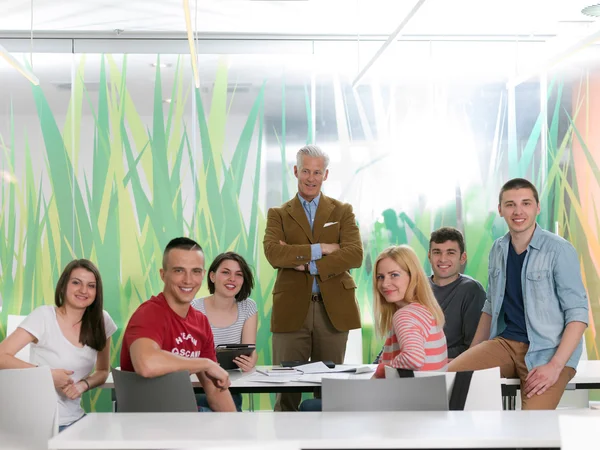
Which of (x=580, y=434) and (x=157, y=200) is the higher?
(x=157, y=200)

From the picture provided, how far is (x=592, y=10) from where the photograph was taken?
568cm

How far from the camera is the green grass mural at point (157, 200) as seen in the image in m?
6.17

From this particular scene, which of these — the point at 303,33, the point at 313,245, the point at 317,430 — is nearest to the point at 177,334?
the point at 317,430

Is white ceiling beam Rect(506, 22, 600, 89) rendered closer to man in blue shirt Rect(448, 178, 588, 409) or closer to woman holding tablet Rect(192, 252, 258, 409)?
man in blue shirt Rect(448, 178, 588, 409)

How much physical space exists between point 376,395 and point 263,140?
13.5ft

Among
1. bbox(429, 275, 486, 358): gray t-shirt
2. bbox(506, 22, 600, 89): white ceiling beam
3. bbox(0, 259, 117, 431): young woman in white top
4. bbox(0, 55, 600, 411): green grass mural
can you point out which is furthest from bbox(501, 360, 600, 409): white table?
bbox(0, 55, 600, 411): green grass mural

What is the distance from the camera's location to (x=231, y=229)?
245 inches

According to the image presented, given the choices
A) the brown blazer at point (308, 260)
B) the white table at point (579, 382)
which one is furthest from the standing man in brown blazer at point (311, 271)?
the white table at point (579, 382)

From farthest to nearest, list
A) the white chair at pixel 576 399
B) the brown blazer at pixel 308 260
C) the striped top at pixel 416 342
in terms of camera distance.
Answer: the white chair at pixel 576 399 < the brown blazer at pixel 308 260 < the striped top at pixel 416 342

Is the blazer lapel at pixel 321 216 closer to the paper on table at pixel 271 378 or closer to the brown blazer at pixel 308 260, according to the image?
the brown blazer at pixel 308 260

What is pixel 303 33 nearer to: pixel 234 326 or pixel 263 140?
pixel 263 140

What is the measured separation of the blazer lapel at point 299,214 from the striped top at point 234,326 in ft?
1.99

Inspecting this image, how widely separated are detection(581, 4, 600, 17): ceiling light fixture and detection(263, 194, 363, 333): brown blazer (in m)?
2.51

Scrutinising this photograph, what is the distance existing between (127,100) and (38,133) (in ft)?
2.57
